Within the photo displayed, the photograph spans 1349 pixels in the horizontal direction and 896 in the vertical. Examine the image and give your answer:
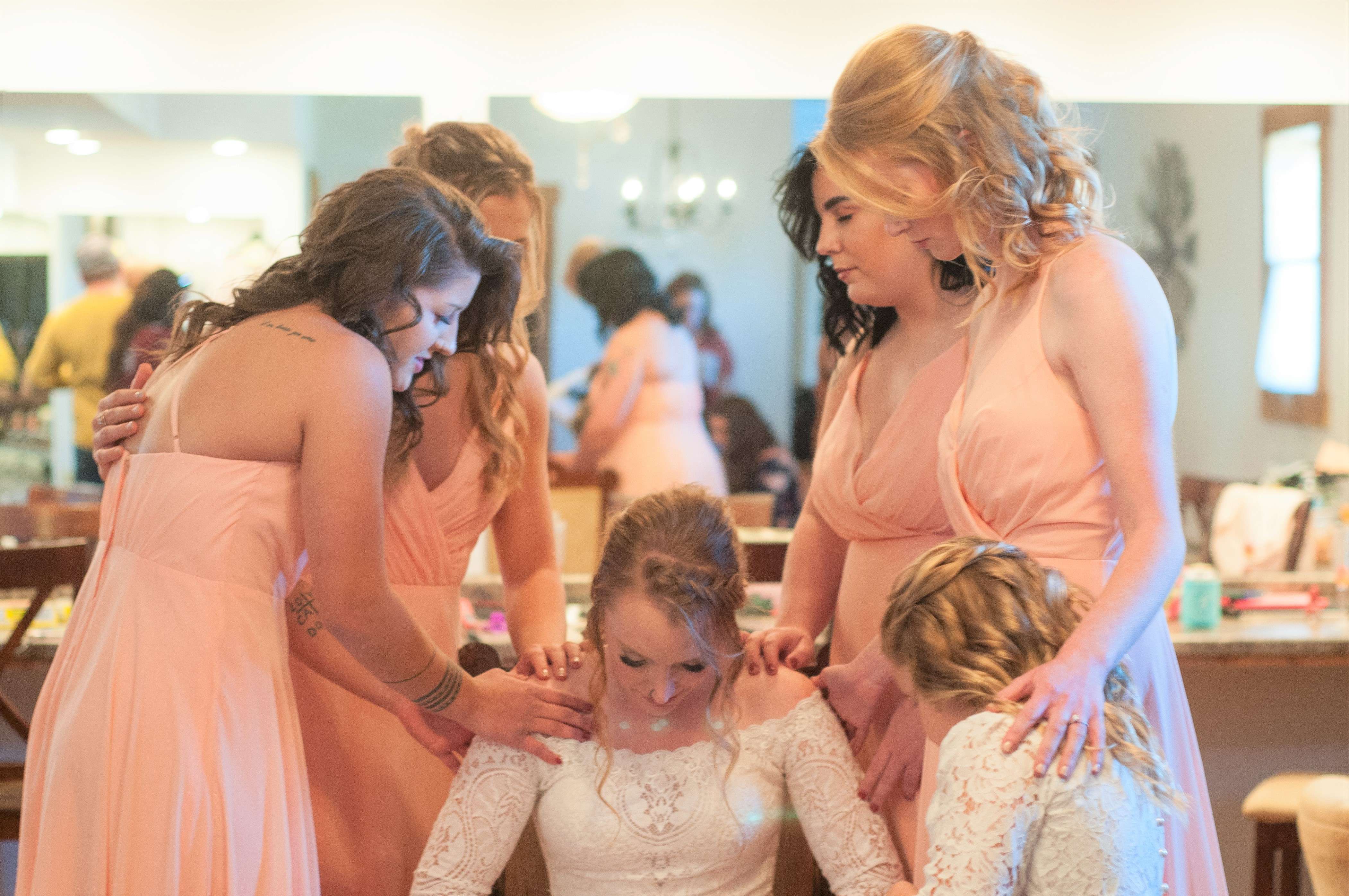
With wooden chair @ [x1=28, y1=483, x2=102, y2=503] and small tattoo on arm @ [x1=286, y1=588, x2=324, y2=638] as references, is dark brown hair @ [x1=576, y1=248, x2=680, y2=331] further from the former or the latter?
small tattoo on arm @ [x1=286, y1=588, x2=324, y2=638]

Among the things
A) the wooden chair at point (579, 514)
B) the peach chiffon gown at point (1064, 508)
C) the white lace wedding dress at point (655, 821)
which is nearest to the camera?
the peach chiffon gown at point (1064, 508)

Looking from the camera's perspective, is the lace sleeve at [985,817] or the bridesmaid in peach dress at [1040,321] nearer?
the lace sleeve at [985,817]

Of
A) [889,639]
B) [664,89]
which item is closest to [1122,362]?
[889,639]

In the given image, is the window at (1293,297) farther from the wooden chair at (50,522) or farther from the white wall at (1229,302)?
the wooden chair at (50,522)

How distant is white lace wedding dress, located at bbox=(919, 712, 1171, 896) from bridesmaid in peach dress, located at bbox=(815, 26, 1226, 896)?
10.3 inches

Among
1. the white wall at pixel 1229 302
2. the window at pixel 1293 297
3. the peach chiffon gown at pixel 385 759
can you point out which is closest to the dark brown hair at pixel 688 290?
the white wall at pixel 1229 302

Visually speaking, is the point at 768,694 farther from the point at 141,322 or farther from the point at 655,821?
the point at 141,322

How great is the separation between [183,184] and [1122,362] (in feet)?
11.4

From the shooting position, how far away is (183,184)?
12.9 ft

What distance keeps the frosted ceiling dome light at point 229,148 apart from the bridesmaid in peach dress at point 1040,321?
301 cm

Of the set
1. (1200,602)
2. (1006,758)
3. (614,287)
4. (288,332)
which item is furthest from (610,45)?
(1006,758)

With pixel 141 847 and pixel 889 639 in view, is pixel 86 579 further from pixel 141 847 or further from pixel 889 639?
pixel 889 639

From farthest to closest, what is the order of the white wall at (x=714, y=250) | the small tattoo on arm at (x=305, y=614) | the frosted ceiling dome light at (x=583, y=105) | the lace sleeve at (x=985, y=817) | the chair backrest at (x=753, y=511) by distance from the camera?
1. the white wall at (x=714, y=250)
2. the frosted ceiling dome light at (x=583, y=105)
3. the chair backrest at (x=753, y=511)
4. the small tattoo on arm at (x=305, y=614)
5. the lace sleeve at (x=985, y=817)

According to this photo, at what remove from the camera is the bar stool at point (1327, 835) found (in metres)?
2.20
